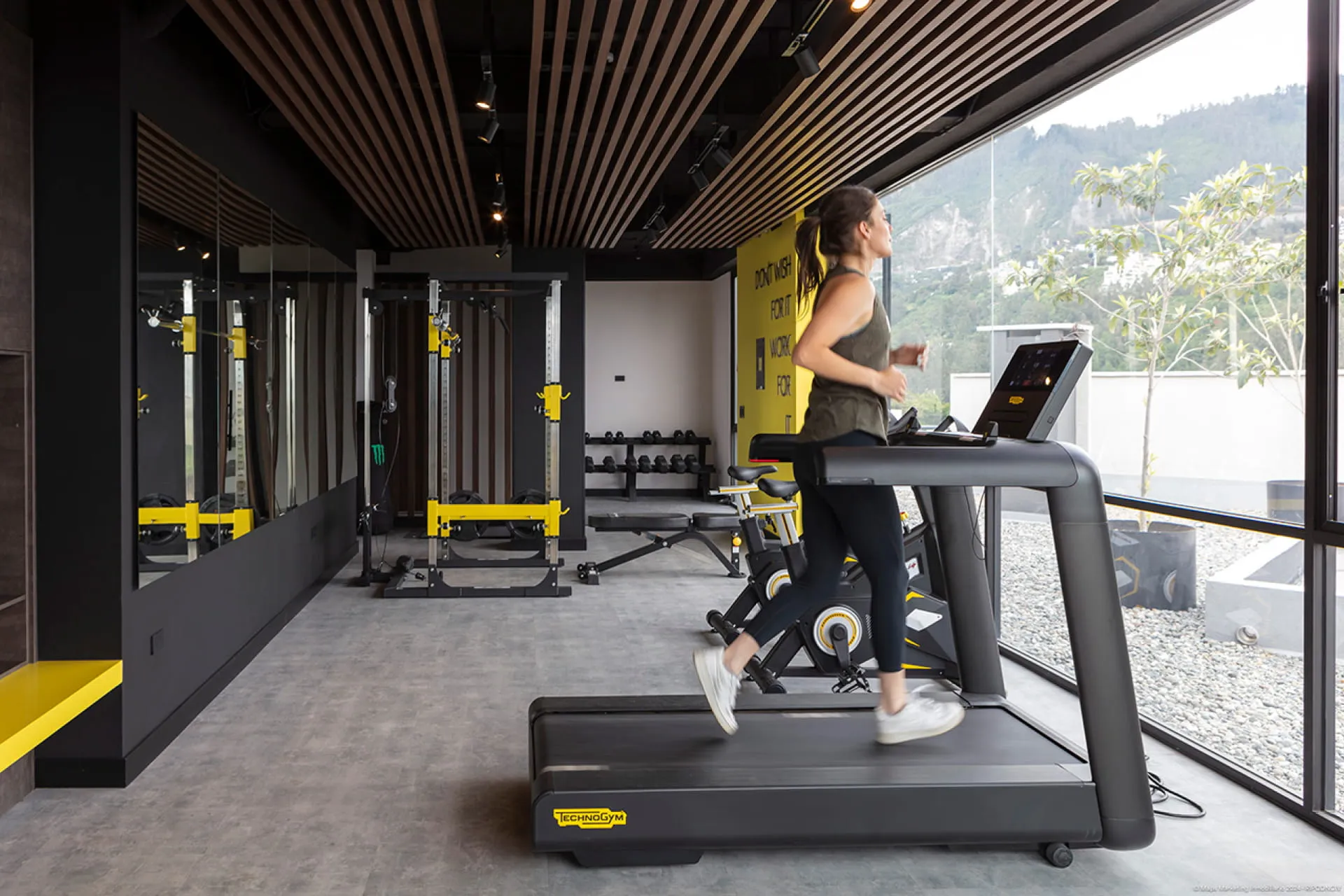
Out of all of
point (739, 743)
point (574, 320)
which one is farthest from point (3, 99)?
point (574, 320)

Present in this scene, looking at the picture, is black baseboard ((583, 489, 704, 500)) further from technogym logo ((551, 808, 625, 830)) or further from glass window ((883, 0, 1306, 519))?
technogym logo ((551, 808, 625, 830))

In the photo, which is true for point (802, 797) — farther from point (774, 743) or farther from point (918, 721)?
point (918, 721)

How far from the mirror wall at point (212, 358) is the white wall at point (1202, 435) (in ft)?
12.9

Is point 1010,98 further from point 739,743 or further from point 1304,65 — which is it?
point 739,743

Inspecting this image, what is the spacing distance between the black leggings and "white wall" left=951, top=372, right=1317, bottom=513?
57.9 inches

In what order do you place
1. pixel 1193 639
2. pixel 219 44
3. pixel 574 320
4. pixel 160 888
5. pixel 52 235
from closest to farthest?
pixel 160 888 < pixel 52 235 < pixel 1193 639 < pixel 219 44 < pixel 574 320

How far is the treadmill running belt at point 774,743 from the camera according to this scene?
2.88 meters

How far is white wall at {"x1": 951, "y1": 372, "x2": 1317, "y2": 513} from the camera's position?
11.1 ft

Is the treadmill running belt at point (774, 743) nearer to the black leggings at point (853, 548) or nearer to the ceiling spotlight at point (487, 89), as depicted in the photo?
the black leggings at point (853, 548)

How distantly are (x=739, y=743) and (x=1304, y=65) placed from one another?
9.23 feet

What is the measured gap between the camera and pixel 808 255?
2.97 m

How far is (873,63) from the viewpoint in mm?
4219

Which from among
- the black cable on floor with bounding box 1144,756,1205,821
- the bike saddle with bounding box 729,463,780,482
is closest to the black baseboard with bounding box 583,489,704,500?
the bike saddle with bounding box 729,463,780,482

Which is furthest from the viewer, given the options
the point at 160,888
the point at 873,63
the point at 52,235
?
the point at 873,63
